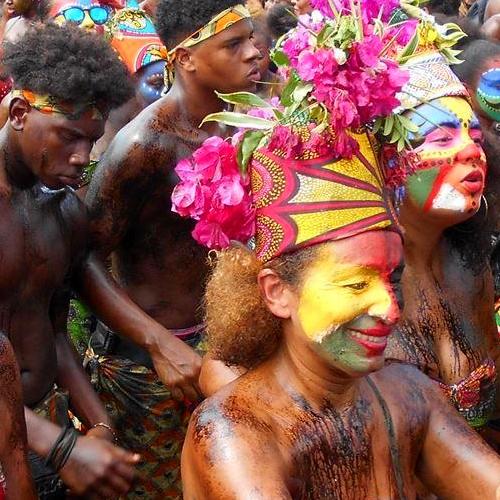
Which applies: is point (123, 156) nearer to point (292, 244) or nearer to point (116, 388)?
point (116, 388)

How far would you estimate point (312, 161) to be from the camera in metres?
2.71

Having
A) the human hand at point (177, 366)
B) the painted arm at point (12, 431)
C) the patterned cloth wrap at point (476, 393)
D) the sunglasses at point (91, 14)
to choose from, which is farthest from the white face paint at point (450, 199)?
the sunglasses at point (91, 14)

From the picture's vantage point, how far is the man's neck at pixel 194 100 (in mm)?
4852

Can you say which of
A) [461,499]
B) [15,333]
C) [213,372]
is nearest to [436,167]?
[213,372]

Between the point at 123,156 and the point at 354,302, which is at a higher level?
the point at 354,302

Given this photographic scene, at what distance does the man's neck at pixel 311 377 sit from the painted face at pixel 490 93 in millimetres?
1981

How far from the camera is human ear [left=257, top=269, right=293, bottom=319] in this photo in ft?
9.05

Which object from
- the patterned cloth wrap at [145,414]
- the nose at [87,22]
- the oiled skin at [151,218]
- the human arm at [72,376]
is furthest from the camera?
the nose at [87,22]

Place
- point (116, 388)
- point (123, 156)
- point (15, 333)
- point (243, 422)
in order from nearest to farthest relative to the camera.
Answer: point (243, 422) → point (15, 333) → point (123, 156) → point (116, 388)

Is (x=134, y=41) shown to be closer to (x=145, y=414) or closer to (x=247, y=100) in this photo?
(x=145, y=414)

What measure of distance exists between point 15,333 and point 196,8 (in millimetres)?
1799

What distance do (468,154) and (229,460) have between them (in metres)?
1.62

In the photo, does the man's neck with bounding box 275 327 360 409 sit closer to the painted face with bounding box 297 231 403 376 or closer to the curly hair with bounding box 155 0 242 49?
the painted face with bounding box 297 231 403 376

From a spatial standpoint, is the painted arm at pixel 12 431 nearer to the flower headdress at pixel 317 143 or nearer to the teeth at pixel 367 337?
the flower headdress at pixel 317 143
